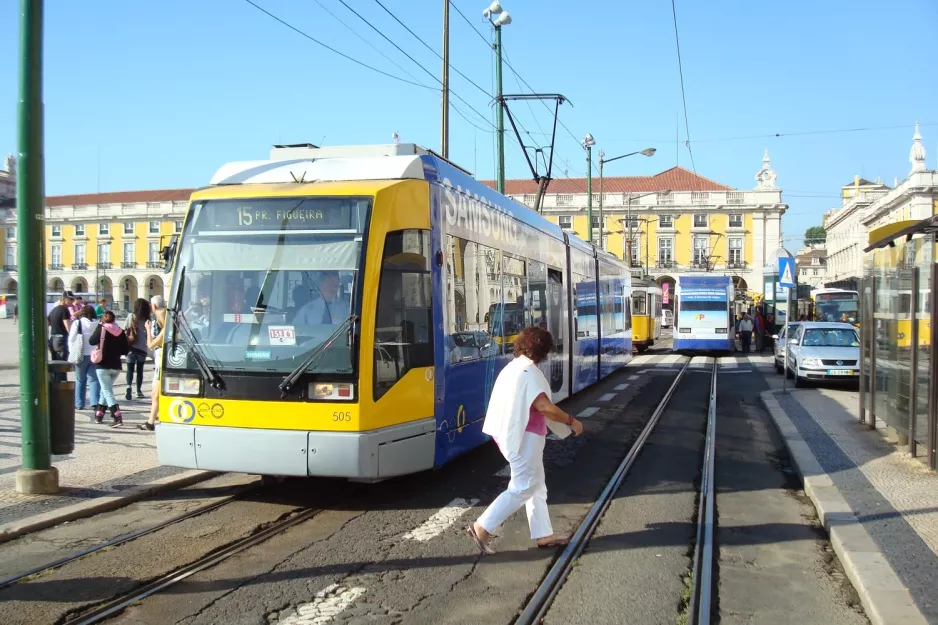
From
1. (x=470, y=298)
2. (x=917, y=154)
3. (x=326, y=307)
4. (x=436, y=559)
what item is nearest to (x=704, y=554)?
(x=436, y=559)

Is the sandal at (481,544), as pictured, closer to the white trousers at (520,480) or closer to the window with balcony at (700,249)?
the white trousers at (520,480)

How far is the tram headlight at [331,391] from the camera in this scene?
692 centimetres

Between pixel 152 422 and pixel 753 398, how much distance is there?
470 inches

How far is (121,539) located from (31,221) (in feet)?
9.44

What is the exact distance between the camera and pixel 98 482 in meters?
8.16

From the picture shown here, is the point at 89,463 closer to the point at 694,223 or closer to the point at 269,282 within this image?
the point at 269,282

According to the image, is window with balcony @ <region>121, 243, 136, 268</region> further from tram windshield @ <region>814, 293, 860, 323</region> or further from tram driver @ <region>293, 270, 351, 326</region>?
tram driver @ <region>293, 270, 351, 326</region>

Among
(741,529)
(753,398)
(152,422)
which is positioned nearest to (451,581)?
(741,529)

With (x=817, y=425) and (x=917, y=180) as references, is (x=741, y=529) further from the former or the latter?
(x=917, y=180)

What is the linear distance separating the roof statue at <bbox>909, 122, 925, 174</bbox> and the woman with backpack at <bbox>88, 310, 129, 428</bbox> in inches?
2639

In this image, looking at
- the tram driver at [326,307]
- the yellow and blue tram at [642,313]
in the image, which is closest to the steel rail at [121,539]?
the tram driver at [326,307]

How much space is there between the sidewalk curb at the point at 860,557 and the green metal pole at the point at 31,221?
21.3 ft

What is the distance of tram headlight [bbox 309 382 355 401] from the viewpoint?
22.7ft

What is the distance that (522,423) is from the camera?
19.1 ft
